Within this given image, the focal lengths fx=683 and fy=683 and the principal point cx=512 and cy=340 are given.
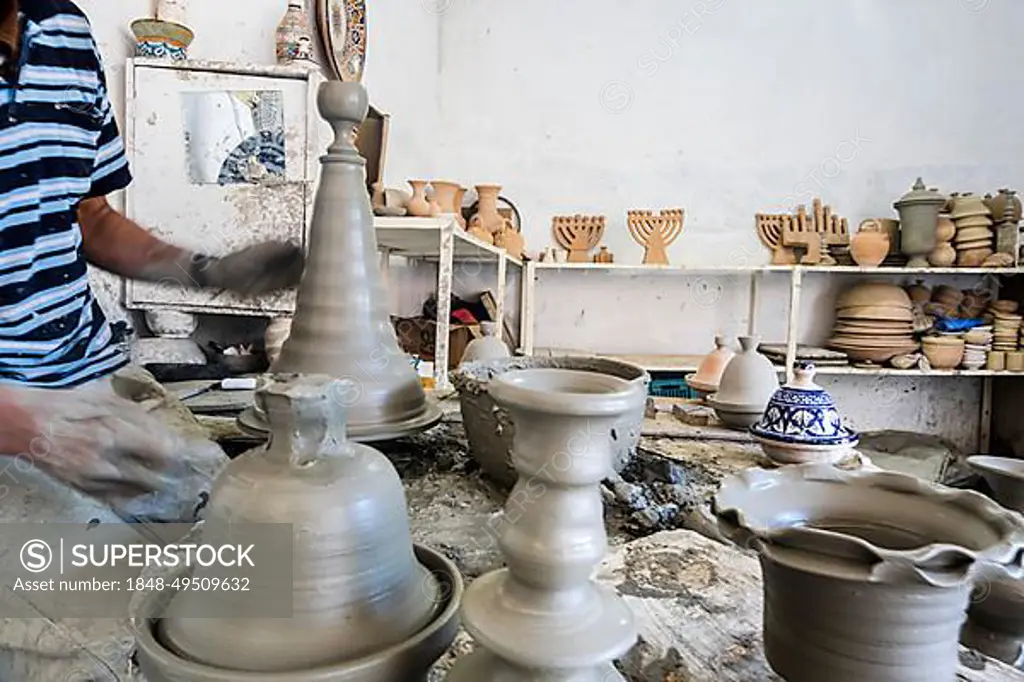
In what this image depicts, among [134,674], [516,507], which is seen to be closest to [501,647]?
[516,507]

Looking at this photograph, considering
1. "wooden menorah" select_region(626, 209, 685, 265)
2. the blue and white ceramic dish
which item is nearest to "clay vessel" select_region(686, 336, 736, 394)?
the blue and white ceramic dish

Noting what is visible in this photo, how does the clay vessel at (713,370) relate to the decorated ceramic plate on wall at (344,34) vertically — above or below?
below

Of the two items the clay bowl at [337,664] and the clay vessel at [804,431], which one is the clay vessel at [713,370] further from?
the clay bowl at [337,664]

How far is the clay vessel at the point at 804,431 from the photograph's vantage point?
1.06 m

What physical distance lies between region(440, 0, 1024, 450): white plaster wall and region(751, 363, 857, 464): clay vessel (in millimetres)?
2289

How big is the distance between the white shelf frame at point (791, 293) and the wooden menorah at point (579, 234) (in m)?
0.09

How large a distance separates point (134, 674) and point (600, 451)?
43 centimetres

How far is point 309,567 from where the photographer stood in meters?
0.42

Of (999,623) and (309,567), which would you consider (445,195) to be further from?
(309,567)

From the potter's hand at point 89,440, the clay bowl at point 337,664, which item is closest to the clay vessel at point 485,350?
the potter's hand at point 89,440

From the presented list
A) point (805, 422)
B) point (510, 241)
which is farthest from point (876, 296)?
point (805, 422)

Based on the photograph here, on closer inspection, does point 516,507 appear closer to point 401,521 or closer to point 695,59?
point 401,521

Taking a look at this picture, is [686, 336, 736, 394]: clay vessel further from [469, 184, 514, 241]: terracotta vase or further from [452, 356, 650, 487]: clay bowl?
[469, 184, 514, 241]: terracotta vase

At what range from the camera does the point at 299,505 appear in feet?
1.39
